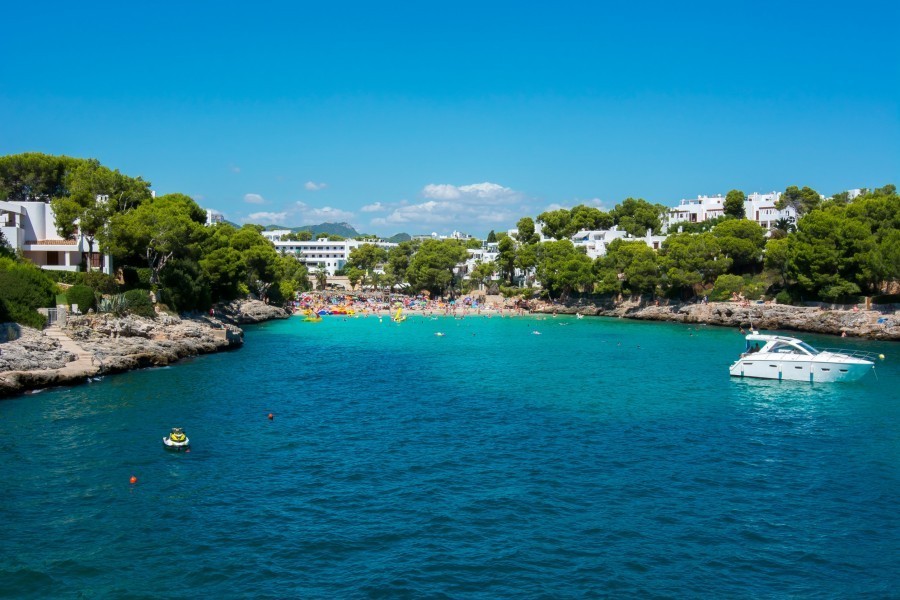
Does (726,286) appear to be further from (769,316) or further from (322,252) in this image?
(322,252)

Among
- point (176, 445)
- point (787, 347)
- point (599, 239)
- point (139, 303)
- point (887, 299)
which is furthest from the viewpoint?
point (599, 239)

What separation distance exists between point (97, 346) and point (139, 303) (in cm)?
929

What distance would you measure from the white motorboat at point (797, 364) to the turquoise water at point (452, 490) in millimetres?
1549

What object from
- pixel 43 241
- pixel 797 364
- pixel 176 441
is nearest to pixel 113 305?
pixel 43 241

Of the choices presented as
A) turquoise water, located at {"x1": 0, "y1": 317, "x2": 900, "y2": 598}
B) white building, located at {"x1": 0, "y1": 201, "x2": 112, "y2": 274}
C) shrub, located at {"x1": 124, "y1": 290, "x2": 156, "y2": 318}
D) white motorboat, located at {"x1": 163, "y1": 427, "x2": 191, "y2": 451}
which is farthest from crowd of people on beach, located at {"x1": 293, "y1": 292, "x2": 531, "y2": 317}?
white motorboat, located at {"x1": 163, "y1": 427, "x2": 191, "y2": 451}

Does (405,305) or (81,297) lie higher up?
(81,297)

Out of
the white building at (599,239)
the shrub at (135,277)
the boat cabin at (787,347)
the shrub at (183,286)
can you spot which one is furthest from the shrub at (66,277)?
the white building at (599,239)

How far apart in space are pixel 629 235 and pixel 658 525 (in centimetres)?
11335

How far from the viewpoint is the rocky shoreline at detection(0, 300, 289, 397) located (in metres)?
37.7

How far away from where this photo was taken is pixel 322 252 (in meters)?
184

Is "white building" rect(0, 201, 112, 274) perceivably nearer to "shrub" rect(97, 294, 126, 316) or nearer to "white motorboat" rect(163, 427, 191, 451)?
"shrub" rect(97, 294, 126, 316)

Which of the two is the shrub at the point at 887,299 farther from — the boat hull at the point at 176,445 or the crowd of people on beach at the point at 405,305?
the boat hull at the point at 176,445

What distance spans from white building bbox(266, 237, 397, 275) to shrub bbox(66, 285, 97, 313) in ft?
419

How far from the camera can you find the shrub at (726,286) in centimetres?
8631
